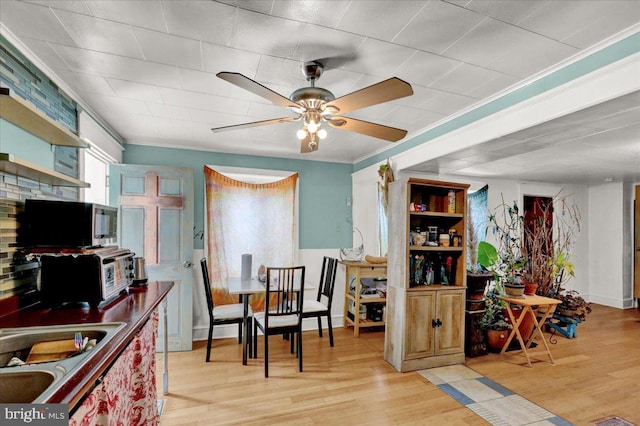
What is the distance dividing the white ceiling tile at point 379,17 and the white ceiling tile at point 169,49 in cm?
87

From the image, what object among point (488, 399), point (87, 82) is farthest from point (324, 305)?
point (87, 82)

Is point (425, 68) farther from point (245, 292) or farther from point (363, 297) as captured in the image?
point (363, 297)

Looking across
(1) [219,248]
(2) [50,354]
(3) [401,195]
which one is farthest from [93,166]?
(3) [401,195]

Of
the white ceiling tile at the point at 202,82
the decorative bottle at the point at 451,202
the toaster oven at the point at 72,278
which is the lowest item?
the toaster oven at the point at 72,278

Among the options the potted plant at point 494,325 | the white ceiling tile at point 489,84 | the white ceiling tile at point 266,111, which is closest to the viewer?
the white ceiling tile at point 489,84

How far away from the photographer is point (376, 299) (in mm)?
4199

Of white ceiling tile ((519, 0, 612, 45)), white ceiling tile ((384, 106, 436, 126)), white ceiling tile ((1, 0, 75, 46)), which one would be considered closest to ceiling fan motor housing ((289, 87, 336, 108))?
white ceiling tile ((384, 106, 436, 126))

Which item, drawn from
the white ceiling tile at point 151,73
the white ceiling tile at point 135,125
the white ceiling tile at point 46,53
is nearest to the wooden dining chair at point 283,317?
the white ceiling tile at point 151,73

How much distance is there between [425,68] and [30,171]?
2336mm

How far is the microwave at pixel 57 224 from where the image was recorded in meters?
1.82

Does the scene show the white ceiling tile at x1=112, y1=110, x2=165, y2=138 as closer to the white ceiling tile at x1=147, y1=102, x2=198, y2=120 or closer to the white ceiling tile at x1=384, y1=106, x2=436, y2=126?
the white ceiling tile at x1=147, y1=102, x2=198, y2=120

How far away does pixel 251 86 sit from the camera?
1705mm

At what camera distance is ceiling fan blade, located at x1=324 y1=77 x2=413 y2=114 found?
1.62m

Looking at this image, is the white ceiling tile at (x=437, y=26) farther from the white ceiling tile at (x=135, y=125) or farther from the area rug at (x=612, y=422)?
the area rug at (x=612, y=422)
